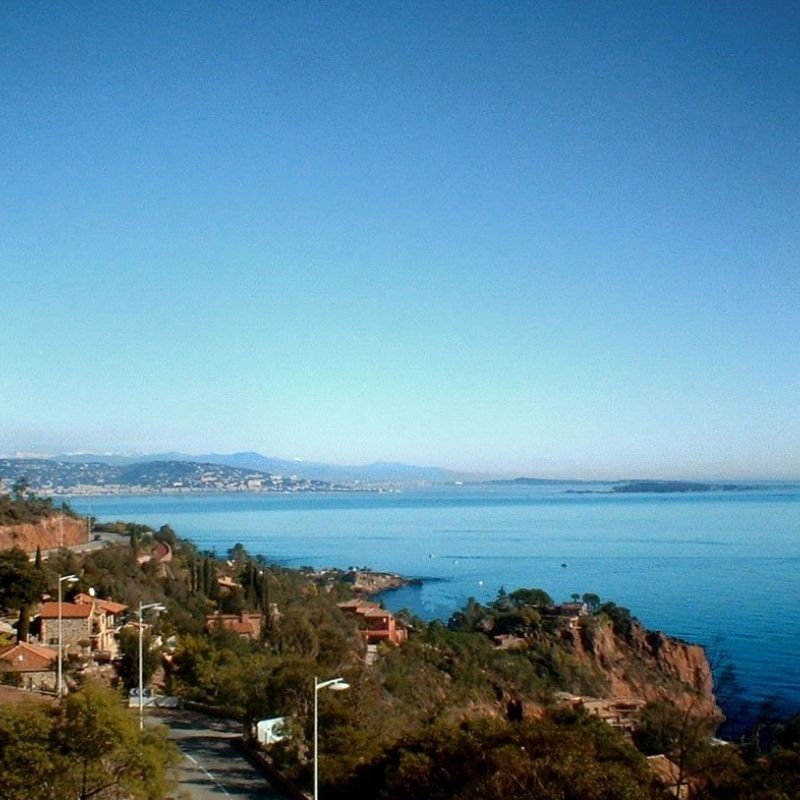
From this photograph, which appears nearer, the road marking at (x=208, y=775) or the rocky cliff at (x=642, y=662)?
the road marking at (x=208, y=775)

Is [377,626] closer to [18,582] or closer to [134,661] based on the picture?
[134,661]

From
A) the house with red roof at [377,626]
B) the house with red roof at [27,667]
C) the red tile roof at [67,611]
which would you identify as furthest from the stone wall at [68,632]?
the house with red roof at [377,626]

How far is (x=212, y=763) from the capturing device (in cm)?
1611

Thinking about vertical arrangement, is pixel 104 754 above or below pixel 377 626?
above

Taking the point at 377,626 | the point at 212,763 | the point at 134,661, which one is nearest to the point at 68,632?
the point at 134,661

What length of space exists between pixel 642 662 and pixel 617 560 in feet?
125

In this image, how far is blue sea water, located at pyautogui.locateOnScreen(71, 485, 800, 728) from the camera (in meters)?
45.2

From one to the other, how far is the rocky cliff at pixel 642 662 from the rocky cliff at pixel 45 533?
2634cm

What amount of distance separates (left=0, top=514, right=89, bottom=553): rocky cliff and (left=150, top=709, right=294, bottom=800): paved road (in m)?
22.9

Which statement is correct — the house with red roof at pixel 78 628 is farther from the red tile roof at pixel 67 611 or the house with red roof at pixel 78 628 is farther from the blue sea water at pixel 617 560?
the blue sea water at pixel 617 560

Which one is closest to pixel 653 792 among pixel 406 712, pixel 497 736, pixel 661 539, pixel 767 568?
pixel 497 736

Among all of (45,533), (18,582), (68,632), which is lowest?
(68,632)

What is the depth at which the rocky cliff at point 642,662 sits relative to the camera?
39562 millimetres

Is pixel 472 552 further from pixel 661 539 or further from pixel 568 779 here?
pixel 568 779
